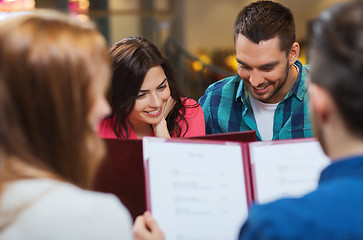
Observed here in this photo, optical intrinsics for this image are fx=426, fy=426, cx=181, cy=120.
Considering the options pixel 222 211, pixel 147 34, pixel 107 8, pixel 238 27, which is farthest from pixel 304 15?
pixel 222 211

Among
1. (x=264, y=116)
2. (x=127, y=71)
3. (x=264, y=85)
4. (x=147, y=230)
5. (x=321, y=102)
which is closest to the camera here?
(x=321, y=102)

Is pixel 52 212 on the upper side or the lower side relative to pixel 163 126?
upper

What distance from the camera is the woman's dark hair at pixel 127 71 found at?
73.3 inches

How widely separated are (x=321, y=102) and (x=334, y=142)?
0.08 metres

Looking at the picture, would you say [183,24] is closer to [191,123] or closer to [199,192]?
[191,123]

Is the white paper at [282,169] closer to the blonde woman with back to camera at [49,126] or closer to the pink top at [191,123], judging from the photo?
the blonde woman with back to camera at [49,126]

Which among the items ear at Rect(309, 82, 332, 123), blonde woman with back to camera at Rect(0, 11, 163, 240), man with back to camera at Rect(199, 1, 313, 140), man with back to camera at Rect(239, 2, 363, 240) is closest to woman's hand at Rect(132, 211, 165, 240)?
blonde woman with back to camera at Rect(0, 11, 163, 240)

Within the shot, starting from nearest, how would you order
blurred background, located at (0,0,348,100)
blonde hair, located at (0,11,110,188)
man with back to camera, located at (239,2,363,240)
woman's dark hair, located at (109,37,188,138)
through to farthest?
man with back to camera, located at (239,2,363,240), blonde hair, located at (0,11,110,188), woman's dark hair, located at (109,37,188,138), blurred background, located at (0,0,348,100)

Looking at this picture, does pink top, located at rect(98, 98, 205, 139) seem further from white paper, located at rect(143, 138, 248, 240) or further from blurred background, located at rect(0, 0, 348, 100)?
blurred background, located at rect(0, 0, 348, 100)

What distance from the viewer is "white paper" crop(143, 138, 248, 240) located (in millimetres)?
1202

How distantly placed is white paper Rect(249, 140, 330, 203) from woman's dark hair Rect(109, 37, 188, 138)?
811 mm

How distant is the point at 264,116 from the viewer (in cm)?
212

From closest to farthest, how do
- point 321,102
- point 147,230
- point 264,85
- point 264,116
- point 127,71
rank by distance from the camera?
point 321,102
point 147,230
point 127,71
point 264,85
point 264,116

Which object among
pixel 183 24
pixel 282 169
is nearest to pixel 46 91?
pixel 282 169
